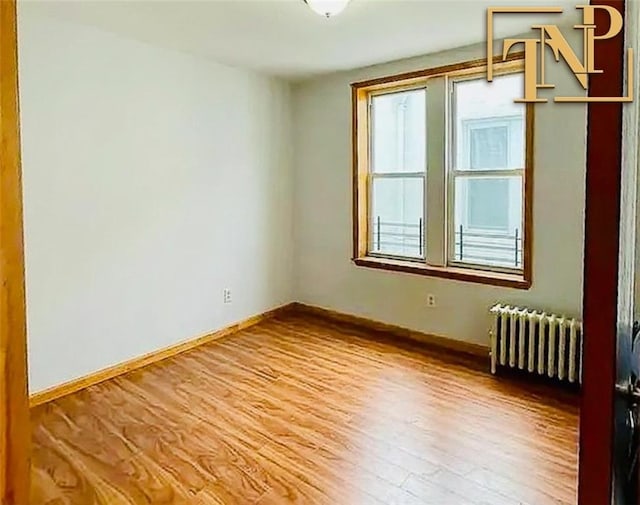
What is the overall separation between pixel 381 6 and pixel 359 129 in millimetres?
1712

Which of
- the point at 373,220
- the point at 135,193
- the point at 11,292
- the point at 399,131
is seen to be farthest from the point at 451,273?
the point at 11,292

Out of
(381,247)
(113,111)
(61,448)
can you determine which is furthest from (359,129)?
(61,448)

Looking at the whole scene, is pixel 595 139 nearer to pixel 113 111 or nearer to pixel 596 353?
pixel 596 353

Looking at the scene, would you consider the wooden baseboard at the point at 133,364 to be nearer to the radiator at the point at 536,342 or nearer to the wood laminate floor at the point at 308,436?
the wood laminate floor at the point at 308,436

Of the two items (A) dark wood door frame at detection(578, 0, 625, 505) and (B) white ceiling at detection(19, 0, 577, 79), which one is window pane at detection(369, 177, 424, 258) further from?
(A) dark wood door frame at detection(578, 0, 625, 505)

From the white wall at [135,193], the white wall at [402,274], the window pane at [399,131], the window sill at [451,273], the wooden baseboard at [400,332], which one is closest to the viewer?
the white wall at [135,193]

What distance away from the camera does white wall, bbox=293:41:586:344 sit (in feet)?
11.7

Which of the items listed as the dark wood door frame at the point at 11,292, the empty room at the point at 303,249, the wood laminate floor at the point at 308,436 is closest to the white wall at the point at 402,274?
the empty room at the point at 303,249

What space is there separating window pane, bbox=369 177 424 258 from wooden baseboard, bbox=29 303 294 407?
1.35 metres

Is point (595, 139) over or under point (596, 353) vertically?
over

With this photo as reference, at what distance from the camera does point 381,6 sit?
10.2 feet

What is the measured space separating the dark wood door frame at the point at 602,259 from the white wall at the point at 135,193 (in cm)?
331

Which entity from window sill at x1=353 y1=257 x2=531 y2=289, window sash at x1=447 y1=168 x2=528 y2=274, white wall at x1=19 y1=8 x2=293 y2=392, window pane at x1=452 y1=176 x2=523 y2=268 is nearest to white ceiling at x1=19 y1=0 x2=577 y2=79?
white wall at x1=19 y1=8 x2=293 y2=392

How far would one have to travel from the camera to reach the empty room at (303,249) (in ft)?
8.82
